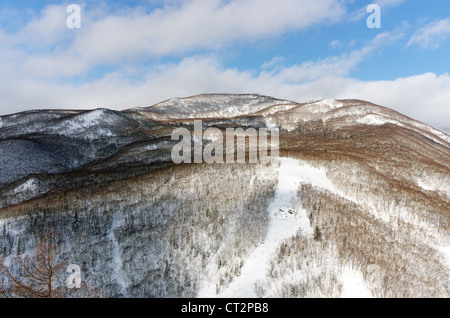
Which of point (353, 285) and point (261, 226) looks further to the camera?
point (261, 226)

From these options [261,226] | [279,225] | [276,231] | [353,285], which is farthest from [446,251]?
[261,226]

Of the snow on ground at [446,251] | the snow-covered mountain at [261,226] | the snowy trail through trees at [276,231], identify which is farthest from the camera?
the snow on ground at [446,251]

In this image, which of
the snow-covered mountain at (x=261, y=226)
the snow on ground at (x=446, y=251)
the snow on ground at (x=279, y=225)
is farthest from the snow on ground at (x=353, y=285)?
the snow on ground at (x=446, y=251)

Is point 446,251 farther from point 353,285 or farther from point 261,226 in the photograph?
point 261,226

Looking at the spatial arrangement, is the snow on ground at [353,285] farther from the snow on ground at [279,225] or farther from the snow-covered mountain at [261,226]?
the snow on ground at [279,225]

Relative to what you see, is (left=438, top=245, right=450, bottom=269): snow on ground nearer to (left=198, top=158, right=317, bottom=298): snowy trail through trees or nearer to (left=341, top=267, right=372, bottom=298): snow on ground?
(left=198, top=158, right=317, bottom=298): snowy trail through trees

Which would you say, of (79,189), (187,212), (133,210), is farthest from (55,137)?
(187,212)

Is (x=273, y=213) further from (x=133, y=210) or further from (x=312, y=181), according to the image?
(x=133, y=210)
